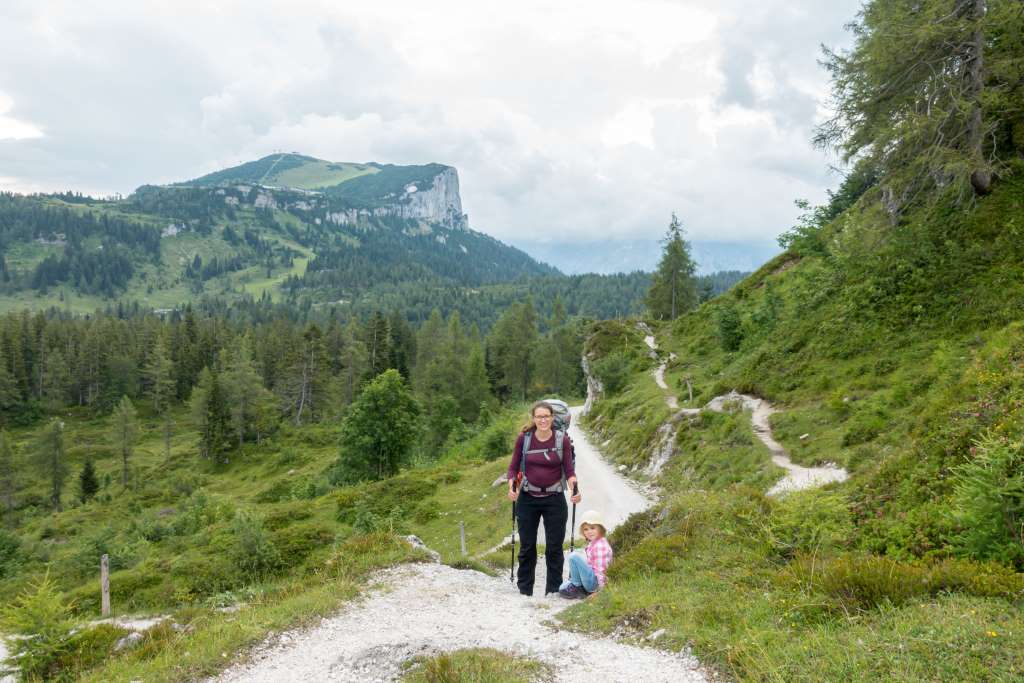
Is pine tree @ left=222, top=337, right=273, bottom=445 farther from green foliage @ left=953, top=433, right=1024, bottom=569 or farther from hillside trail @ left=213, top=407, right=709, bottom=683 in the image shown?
green foliage @ left=953, top=433, right=1024, bottom=569

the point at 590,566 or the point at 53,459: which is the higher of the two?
the point at 590,566

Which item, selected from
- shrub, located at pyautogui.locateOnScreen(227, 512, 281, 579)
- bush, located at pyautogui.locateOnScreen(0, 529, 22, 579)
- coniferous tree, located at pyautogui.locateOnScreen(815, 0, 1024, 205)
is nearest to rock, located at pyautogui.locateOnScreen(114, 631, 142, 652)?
shrub, located at pyautogui.locateOnScreen(227, 512, 281, 579)

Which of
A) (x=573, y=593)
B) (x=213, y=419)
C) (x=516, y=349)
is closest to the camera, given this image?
(x=573, y=593)

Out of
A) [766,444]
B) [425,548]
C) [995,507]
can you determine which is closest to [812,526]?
[995,507]

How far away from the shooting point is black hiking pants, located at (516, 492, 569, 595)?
9953mm

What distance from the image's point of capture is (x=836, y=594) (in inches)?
240

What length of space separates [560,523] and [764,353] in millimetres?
20205

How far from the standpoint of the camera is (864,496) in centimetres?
932

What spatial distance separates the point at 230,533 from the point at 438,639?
25.3 meters

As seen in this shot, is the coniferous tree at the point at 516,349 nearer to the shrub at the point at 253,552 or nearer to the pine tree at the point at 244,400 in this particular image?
the pine tree at the point at 244,400

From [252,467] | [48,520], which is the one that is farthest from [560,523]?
[252,467]

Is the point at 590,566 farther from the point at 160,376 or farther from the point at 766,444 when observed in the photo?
the point at 160,376

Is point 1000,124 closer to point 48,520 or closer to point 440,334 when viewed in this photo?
point 48,520

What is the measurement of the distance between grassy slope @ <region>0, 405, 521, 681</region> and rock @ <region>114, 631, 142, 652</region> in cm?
46
